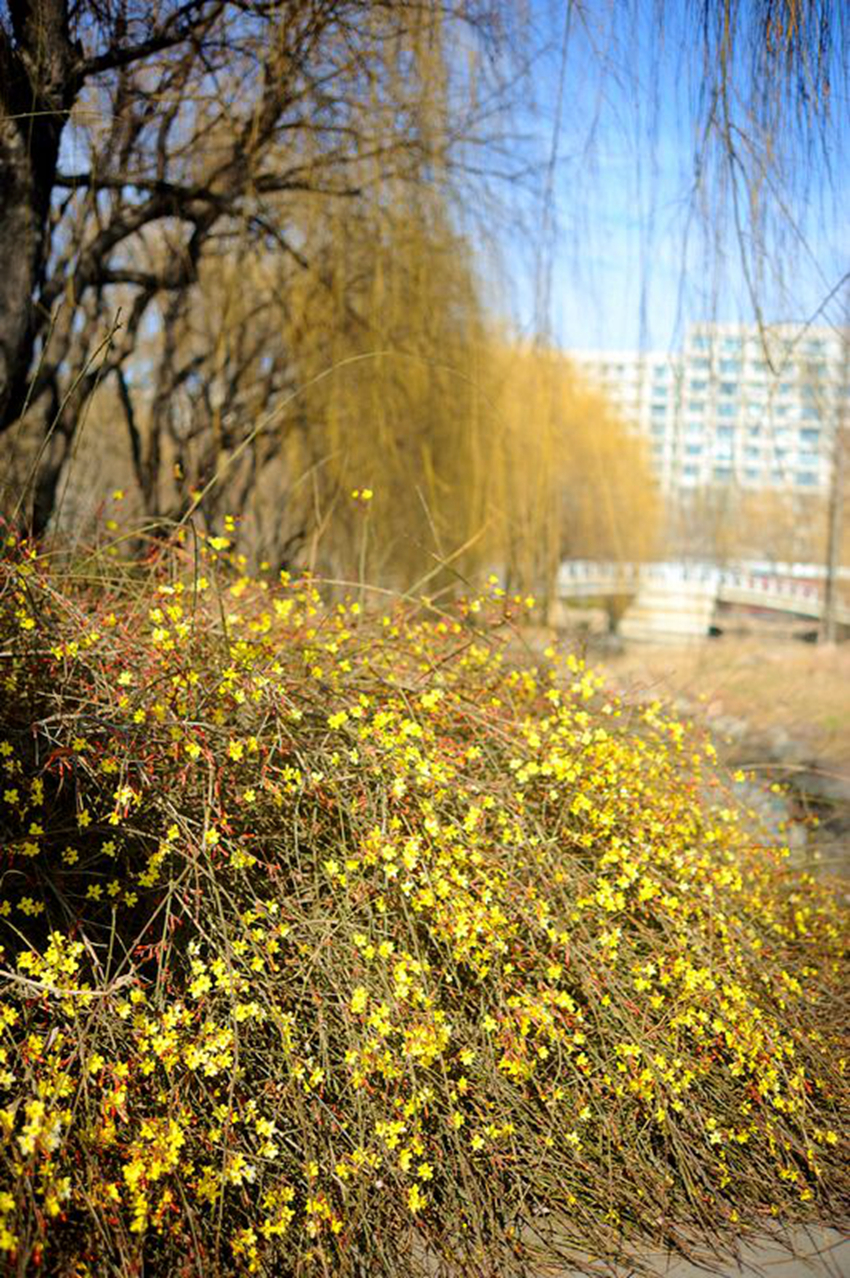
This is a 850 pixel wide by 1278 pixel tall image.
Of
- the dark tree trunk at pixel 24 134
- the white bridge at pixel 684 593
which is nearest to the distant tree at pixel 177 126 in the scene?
the dark tree trunk at pixel 24 134

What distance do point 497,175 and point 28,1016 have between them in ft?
12.2

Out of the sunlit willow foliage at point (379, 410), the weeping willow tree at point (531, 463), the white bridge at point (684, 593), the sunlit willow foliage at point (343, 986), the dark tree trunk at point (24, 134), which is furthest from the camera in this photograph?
the white bridge at point (684, 593)

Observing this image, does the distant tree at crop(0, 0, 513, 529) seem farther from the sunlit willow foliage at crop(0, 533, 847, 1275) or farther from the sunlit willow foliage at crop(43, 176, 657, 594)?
the sunlit willow foliage at crop(0, 533, 847, 1275)

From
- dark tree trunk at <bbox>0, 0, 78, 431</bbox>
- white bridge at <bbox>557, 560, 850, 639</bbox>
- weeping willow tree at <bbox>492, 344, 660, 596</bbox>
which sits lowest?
white bridge at <bbox>557, 560, 850, 639</bbox>

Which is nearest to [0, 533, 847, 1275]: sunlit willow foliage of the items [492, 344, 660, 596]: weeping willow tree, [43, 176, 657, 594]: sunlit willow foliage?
[43, 176, 657, 594]: sunlit willow foliage

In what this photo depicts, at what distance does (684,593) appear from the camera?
11.7 m

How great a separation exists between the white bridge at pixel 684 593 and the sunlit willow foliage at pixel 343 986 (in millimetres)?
5590

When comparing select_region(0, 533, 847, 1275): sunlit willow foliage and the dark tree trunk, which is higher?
the dark tree trunk

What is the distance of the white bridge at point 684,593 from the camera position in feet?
33.1

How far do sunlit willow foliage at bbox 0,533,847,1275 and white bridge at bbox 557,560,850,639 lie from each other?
5590 millimetres

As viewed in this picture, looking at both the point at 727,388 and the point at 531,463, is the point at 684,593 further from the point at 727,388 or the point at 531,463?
the point at 727,388

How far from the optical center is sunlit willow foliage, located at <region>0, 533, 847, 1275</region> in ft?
5.54

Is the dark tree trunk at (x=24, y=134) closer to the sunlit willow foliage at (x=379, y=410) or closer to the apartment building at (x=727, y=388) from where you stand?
the sunlit willow foliage at (x=379, y=410)

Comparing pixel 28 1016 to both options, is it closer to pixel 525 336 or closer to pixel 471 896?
pixel 471 896
